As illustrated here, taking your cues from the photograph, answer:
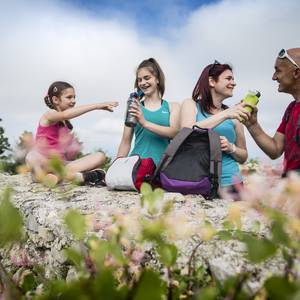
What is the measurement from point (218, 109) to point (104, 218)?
2202 millimetres

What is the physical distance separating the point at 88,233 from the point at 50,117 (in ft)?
10.4

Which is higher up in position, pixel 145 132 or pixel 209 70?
pixel 209 70

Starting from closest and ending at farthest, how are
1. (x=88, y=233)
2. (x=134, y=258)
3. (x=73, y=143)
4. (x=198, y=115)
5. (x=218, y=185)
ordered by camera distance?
(x=73, y=143) → (x=134, y=258) → (x=88, y=233) → (x=218, y=185) → (x=198, y=115)

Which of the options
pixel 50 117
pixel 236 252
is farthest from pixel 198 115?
pixel 236 252

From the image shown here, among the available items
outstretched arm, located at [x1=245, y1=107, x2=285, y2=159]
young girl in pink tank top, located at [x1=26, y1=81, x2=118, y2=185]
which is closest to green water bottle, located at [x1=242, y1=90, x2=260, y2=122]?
outstretched arm, located at [x1=245, y1=107, x2=285, y2=159]

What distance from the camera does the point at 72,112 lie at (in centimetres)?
510

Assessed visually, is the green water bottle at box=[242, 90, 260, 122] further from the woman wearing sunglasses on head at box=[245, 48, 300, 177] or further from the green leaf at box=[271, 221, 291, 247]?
the green leaf at box=[271, 221, 291, 247]

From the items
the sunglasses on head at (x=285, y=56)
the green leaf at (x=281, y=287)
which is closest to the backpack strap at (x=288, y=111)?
the sunglasses on head at (x=285, y=56)

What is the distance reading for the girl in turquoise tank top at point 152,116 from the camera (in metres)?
4.77

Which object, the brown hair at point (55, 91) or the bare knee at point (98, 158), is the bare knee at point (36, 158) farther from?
the brown hair at point (55, 91)

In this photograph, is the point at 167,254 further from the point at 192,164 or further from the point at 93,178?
the point at 93,178

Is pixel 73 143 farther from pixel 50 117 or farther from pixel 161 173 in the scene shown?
pixel 50 117

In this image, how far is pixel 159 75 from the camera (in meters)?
4.96

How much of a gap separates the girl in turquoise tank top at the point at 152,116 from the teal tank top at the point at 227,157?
47 cm
